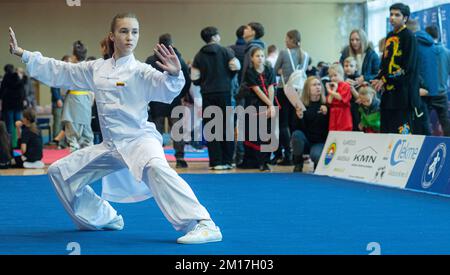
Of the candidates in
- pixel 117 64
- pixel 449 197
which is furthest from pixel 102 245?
pixel 449 197

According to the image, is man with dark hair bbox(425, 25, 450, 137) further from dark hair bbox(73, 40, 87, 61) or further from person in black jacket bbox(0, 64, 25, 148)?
person in black jacket bbox(0, 64, 25, 148)

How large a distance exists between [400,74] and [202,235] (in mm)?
4951

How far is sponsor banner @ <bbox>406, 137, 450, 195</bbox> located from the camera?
830cm

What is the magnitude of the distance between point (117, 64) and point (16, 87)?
11929mm

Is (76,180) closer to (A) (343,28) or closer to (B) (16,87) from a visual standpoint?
(B) (16,87)

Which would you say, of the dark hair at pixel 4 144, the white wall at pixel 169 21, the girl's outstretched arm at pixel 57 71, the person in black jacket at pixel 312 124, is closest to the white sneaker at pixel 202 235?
the girl's outstretched arm at pixel 57 71

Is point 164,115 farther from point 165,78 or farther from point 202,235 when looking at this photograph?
point 202,235

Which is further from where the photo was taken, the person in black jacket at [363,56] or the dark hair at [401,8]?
the person in black jacket at [363,56]

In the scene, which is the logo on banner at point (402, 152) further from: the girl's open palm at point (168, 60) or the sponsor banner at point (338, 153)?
the girl's open palm at point (168, 60)

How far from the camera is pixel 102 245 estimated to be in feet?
17.0

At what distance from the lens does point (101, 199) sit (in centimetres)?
595

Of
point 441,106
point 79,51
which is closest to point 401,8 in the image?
point 441,106

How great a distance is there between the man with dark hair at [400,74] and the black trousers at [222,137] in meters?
2.78

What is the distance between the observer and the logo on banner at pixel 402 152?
8.93 metres
